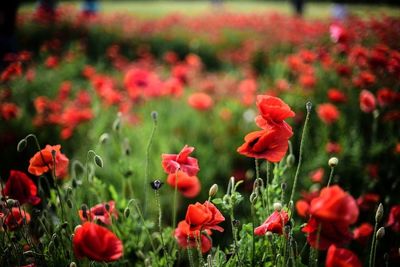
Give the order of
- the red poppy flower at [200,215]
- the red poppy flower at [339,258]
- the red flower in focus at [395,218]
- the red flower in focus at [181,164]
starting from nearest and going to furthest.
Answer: the red poppy flower at [339,258] → the red poppy flower at [200,215] → the red flower in focus at [181,164] → the red flower in focus at [395,218]

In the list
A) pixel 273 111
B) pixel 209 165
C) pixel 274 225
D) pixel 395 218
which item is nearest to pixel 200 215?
pixel 274 225

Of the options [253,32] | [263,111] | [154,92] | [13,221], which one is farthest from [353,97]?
[253,32]

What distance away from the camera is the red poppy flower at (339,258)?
0.87 m

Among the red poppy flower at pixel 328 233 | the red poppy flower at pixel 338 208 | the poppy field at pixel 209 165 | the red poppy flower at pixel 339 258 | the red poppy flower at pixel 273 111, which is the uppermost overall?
the red poppy flower at pixel 273 111

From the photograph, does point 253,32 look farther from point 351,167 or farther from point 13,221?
point 13,221

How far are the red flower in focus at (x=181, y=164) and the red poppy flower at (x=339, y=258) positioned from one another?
1.44 feet

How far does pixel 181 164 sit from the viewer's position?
1.20m

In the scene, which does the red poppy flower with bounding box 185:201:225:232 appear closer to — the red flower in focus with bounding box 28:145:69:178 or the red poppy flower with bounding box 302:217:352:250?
the red poppy flower with bounding box 302:217:352:250

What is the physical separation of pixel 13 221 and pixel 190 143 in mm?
1907

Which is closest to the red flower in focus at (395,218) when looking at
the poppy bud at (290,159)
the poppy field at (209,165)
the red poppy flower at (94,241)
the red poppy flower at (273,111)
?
the poppy field at (209,165)

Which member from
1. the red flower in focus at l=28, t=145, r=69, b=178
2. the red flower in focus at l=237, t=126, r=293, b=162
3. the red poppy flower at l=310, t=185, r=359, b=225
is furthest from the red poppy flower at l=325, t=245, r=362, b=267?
the red flower in focus at l=28, t=145, r=69, b=178

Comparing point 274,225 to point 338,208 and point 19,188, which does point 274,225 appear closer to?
point 338,208

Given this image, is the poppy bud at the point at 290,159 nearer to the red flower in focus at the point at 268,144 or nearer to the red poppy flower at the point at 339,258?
the red flower in focus at the point at 268,144

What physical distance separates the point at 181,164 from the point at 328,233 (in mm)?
474
